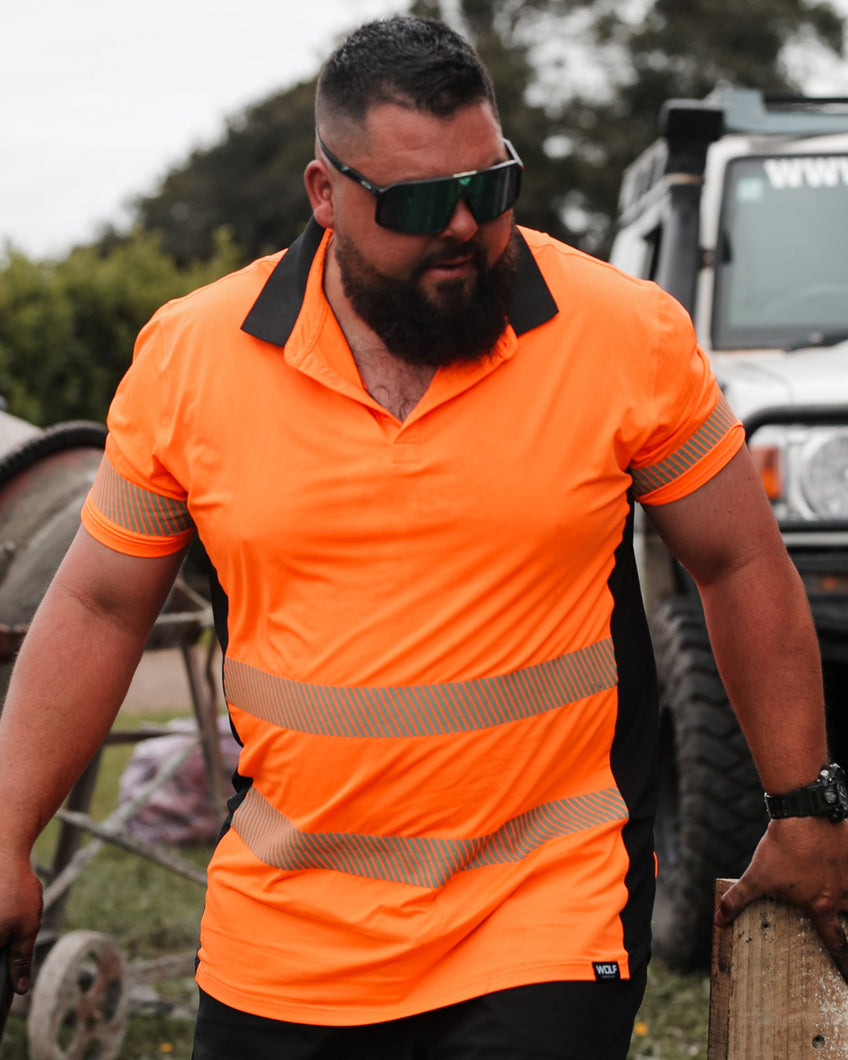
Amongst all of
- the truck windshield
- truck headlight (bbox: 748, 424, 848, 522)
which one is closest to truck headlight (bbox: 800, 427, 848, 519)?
truck headlight (bbox: 748, 424, 848, 522)

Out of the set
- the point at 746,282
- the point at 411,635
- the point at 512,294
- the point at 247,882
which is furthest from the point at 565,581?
the point at 746,282

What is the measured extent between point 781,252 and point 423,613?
3425 mm

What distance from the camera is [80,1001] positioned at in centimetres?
425

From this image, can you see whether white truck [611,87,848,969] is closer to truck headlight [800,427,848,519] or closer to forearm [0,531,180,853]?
truck headlight [800,427,848,519]

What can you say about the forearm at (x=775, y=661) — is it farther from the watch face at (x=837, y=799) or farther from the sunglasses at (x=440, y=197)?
the sunglasses at (x=440, y=197)

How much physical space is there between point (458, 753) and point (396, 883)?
21 centimetres

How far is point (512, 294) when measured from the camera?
2.20 m

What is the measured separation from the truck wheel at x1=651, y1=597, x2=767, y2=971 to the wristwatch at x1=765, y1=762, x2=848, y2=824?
6.71ft

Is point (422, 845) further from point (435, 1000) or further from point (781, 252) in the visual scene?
point (781, 252)

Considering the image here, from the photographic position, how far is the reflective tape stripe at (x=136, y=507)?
2227mm

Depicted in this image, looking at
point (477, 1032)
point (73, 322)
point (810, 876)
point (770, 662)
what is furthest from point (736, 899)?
point (73, 322)

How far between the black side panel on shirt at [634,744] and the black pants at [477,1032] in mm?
109

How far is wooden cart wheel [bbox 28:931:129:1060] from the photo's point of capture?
13.6 ft

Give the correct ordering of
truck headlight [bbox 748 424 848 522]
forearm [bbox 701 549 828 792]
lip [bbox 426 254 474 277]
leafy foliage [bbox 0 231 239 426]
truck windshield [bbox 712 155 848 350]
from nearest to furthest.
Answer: lip [bbox 426 254 474 277]
forearm [bbox 701 549 828 792]
truck headlight [bbox 748 424 848 522]
truck windshield [bbox 712 155 848 350]
leafy foliage [bbox 0 231 239 426]
